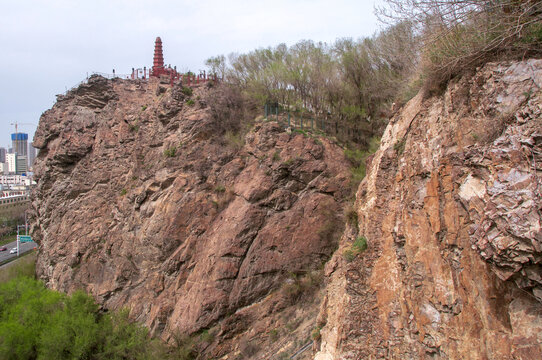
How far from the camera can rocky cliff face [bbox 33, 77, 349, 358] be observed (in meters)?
12.4

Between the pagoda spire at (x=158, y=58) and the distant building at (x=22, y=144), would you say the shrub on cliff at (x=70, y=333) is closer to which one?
the pagoda spire at (x=158, y=58)

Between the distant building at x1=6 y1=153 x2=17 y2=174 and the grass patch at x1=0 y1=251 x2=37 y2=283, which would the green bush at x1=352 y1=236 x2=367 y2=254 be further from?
the distant building at x1=6 y1=153 x2=17 y2=174

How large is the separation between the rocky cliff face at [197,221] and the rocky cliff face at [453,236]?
3727 mm

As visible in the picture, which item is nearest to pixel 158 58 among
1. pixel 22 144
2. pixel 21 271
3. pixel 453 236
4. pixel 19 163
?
pixel 21 271

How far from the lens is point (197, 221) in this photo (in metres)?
14.0

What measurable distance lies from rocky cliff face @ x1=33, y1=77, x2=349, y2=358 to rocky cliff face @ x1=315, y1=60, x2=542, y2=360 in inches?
147

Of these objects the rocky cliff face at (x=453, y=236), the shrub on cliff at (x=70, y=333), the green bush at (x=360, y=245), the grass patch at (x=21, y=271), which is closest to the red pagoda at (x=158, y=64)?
the shrub on cliff at (x=70, y=333)

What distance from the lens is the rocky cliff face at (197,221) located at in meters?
12.4

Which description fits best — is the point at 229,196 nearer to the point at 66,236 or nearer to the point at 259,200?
the point at 259,200

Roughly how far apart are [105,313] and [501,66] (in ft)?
55.4

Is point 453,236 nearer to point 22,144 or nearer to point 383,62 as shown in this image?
point 383,62

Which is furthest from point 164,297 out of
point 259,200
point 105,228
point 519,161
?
point 519,161

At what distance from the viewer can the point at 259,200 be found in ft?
45.2

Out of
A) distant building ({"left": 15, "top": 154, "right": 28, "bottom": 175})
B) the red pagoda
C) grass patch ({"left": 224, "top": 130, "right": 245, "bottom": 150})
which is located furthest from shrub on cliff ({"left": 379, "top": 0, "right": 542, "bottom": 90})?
distant building ({"left": 15, "top": 154, "right": 28, "bottom": 175})
